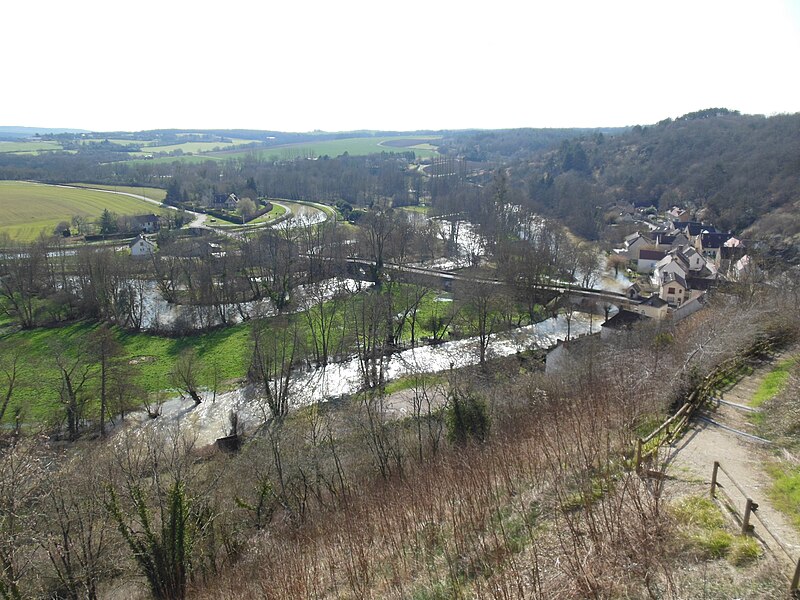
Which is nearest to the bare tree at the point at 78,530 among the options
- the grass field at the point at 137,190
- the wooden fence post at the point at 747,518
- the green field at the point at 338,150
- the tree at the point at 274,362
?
the tree at the point at 274,362

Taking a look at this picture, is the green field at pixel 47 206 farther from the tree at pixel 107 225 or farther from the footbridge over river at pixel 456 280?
the footbridge over river at pixel 456 280

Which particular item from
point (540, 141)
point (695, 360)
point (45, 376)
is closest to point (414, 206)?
point (45, 376)

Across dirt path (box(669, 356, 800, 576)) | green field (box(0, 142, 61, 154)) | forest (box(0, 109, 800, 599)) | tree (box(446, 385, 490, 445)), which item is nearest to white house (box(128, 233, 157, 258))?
forest (box(0, 109, 800, 599))

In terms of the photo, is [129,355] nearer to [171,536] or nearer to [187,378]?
[187,378]

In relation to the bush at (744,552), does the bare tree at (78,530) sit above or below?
Result: below

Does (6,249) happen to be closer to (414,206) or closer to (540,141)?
(414,206)

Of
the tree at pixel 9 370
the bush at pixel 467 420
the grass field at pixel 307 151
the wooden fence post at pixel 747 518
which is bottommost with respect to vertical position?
the tree at pixel 9 370

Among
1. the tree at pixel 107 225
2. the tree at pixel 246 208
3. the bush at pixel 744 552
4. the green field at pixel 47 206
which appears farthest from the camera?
the tree at pixel 246 208
